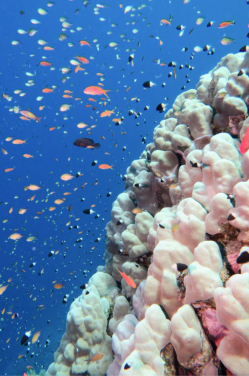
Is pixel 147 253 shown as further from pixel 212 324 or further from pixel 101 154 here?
pixel 101 154

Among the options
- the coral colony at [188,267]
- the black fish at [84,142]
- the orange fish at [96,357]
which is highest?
the black fish at [84,142]

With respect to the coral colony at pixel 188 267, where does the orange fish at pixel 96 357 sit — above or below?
below

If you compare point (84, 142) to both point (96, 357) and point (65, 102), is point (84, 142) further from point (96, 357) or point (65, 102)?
point (65, 102)

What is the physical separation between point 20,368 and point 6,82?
5330cm

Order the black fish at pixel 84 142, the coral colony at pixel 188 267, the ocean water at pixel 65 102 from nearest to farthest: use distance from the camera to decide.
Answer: the coral colony at pixel 188 267 → the black fish at pixel 84 142 → the ocean water at pixel 65 102

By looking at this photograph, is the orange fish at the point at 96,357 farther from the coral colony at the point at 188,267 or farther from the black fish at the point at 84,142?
the black fish at the point at 84,142

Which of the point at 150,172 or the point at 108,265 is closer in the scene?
the point at 150,172

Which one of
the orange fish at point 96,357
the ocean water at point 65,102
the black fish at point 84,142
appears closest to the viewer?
the orange fish at point 96,357

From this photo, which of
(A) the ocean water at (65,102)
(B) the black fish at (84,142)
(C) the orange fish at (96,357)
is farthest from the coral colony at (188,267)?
(A) the ocean water at (65,102)

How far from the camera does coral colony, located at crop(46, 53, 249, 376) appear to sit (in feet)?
7.32

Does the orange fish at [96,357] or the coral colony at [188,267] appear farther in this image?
the orange fish at [96,357]

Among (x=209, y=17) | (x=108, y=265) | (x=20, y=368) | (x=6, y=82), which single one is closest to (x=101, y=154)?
(x=6, y=82)

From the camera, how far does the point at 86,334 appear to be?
471 cm

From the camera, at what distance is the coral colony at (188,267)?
2.23 m
